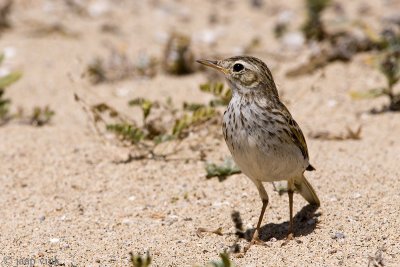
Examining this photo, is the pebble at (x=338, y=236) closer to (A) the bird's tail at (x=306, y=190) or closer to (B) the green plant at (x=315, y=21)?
(A) the bird's tail at (x=306, y=190)

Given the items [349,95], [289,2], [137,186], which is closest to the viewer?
[137,186]

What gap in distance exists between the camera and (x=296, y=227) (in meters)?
5.59

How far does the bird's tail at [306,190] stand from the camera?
5.55 m

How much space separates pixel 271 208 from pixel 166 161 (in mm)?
1389

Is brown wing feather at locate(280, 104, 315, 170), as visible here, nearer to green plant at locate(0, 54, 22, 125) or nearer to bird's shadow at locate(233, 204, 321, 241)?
bird's shadow at locate(233, 204, 321, 241)

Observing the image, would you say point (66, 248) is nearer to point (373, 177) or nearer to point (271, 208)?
point (271, 208)

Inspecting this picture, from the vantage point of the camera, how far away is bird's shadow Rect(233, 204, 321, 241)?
546 cm

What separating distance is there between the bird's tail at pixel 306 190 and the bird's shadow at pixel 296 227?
0.09m

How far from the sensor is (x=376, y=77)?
9281 mm

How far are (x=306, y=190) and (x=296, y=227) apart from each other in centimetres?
29

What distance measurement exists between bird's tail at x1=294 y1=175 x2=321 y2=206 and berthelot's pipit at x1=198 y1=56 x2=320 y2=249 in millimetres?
156

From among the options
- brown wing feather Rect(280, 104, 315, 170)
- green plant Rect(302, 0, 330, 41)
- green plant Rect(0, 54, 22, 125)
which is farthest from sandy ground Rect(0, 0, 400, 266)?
brown wing feather Rect(280, 104, 315, 170)

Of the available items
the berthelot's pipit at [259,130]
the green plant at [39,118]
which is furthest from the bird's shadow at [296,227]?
the green plant at [39,118]

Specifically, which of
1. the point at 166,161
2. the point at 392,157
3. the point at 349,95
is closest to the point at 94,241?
the point at 166,161
